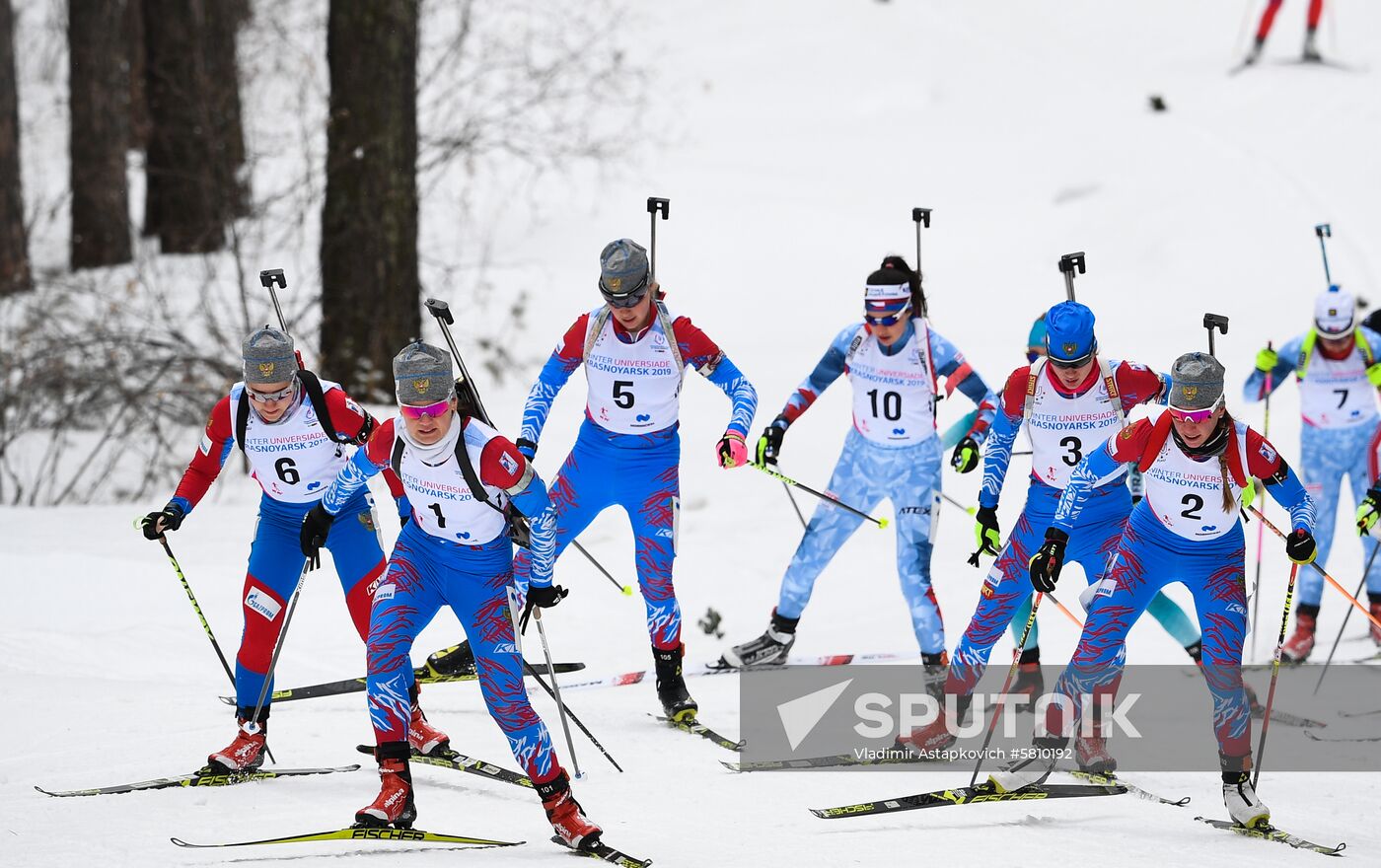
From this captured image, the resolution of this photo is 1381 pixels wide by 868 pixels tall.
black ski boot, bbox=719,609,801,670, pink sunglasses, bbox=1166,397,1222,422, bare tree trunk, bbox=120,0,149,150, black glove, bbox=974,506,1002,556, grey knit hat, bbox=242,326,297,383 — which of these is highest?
bare tree trunk, bbox=120,0,149,150

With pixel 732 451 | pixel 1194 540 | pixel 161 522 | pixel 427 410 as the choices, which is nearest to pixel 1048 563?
pixel 1194 540

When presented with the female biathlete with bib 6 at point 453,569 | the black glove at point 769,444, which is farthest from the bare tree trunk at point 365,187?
the female biathlete with bib 6 at point 453,569

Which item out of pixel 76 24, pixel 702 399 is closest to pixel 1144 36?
pixel 702 399

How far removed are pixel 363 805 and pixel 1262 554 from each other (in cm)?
666

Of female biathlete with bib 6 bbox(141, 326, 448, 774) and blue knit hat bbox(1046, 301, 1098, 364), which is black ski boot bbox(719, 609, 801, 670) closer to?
female biathlete with bib 6 bbox(141, 326, 448, 774)

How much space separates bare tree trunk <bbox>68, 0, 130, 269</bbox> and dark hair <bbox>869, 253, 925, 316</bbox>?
9775 millimetres

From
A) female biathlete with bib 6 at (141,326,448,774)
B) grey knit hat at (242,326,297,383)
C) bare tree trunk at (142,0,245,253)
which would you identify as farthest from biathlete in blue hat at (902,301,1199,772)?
bare tree trunk at (142,0,245,253)

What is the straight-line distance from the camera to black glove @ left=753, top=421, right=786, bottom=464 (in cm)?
700

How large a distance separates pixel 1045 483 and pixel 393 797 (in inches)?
124

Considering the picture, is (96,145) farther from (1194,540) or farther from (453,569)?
(1194,540)

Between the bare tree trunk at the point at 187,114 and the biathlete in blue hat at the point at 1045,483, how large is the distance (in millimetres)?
7919

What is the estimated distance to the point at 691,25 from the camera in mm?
25578

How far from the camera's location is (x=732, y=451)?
6.43 meters

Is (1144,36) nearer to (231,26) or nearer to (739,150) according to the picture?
(739,150)
